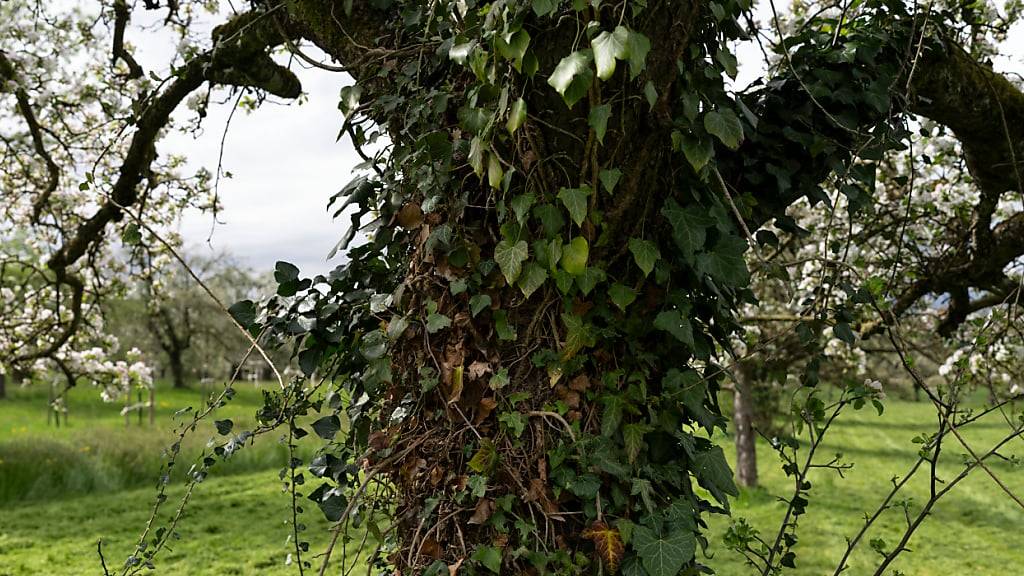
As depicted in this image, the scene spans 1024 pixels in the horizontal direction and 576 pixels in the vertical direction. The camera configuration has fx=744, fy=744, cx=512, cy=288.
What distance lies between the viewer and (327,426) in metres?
2.10

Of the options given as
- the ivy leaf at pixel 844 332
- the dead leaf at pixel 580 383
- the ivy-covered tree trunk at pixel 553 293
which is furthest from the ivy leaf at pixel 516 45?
the ivy leaf at pixel 844 332

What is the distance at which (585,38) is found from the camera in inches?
66.1

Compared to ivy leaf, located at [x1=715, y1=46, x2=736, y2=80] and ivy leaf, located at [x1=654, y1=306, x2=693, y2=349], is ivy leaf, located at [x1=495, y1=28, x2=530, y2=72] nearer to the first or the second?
ivy leaf, located at [x1=715, y1=46, x2=736, y2=80]

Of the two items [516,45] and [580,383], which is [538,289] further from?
[516,45]

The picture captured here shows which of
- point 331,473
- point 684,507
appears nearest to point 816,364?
point 684,507

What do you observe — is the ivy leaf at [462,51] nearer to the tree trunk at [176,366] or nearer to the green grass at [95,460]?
the green grass at [95,460]

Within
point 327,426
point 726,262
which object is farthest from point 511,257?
point 327,426

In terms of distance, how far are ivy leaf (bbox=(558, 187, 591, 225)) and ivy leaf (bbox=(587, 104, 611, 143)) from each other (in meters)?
0.13

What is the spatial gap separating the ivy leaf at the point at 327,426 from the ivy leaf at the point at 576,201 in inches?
36.8

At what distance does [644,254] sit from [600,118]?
0.34 m

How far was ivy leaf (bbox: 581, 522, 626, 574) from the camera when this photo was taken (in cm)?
167

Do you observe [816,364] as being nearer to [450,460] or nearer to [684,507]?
[684,507]

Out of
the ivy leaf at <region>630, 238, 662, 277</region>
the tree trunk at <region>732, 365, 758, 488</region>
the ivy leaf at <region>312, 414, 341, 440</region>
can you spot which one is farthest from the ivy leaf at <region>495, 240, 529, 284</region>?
the tree trunk at <region>732, 365, 758, 488</region>

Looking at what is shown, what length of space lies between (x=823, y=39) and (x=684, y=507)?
65.9 inches
